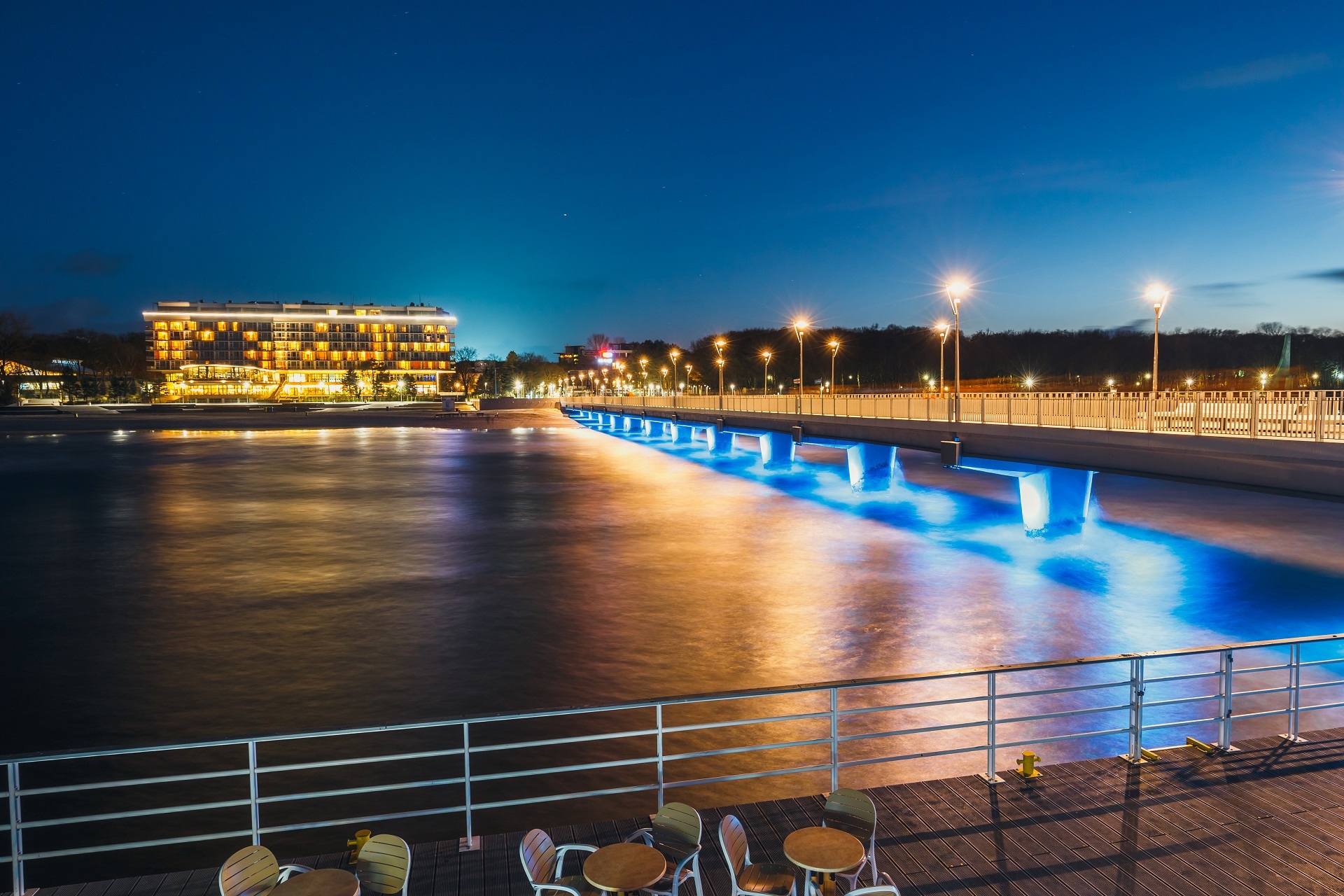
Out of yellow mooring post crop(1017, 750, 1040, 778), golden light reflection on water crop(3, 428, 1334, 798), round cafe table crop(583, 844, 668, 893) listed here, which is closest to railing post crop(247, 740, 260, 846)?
round cafe table crop(583, 844, 668, 893)

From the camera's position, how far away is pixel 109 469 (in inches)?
2373

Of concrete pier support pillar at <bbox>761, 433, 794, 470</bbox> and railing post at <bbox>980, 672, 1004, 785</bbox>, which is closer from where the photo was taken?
railing post at <bbox>980, 672, 1004, 785</bbox>

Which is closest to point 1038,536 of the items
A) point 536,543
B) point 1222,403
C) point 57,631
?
point 1222,403

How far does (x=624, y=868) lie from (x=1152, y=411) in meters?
21.5

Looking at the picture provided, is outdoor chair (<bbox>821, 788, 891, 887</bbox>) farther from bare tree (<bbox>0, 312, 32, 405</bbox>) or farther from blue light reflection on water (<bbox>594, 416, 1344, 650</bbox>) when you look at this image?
bare tree (<bbox>0, 312, 32, 405</bbox>)

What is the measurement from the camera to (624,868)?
5.55 metres

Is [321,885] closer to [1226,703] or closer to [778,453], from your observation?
[1226,703]

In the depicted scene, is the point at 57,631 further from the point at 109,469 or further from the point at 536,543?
the point at 109,469

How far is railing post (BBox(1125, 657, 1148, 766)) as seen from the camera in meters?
8.04

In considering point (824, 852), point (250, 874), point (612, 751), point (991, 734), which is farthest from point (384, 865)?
point (612, 751)

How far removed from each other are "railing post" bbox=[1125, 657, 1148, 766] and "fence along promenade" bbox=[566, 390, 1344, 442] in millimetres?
11879

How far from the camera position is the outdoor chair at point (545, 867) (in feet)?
17.8

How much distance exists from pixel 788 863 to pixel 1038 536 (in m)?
33.1

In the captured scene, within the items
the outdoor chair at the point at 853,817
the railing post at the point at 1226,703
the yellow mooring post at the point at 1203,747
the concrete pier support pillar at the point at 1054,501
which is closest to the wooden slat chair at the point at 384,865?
the outdoor chair at the point at 853,817
